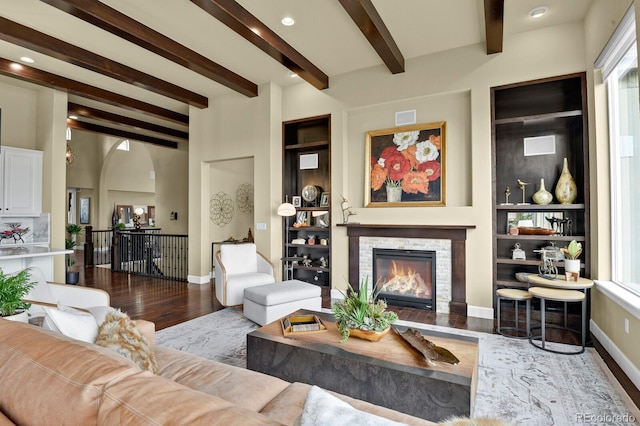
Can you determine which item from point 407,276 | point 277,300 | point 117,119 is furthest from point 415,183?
point 117,119

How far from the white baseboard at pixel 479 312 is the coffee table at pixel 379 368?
2116mm

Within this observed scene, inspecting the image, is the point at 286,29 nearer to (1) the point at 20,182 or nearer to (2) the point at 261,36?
(2) the point at 261,36

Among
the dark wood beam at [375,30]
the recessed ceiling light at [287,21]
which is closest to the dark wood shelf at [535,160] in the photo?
the dark wood beam at [375,30]

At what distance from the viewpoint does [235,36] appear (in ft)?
13.7

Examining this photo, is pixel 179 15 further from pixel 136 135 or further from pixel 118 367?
pixel 136 135

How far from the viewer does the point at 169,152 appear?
9.08 m

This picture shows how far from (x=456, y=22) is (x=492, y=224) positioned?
7.92 ft

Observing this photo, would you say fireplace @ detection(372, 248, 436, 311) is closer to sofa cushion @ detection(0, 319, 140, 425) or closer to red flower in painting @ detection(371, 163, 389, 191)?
red flower in painting @ detection(371, 163, 389, 191)

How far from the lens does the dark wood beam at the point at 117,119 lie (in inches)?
254

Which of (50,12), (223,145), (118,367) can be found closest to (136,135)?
(223,145)

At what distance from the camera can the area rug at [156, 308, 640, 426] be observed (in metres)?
2.12

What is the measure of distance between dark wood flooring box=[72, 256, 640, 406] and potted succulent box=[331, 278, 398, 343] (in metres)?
1.74

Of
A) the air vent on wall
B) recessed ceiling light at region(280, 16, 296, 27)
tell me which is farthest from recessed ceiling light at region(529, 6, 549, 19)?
recessed ceiling light at region(280, 16, 296, 27)

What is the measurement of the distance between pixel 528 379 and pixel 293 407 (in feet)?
6.99
